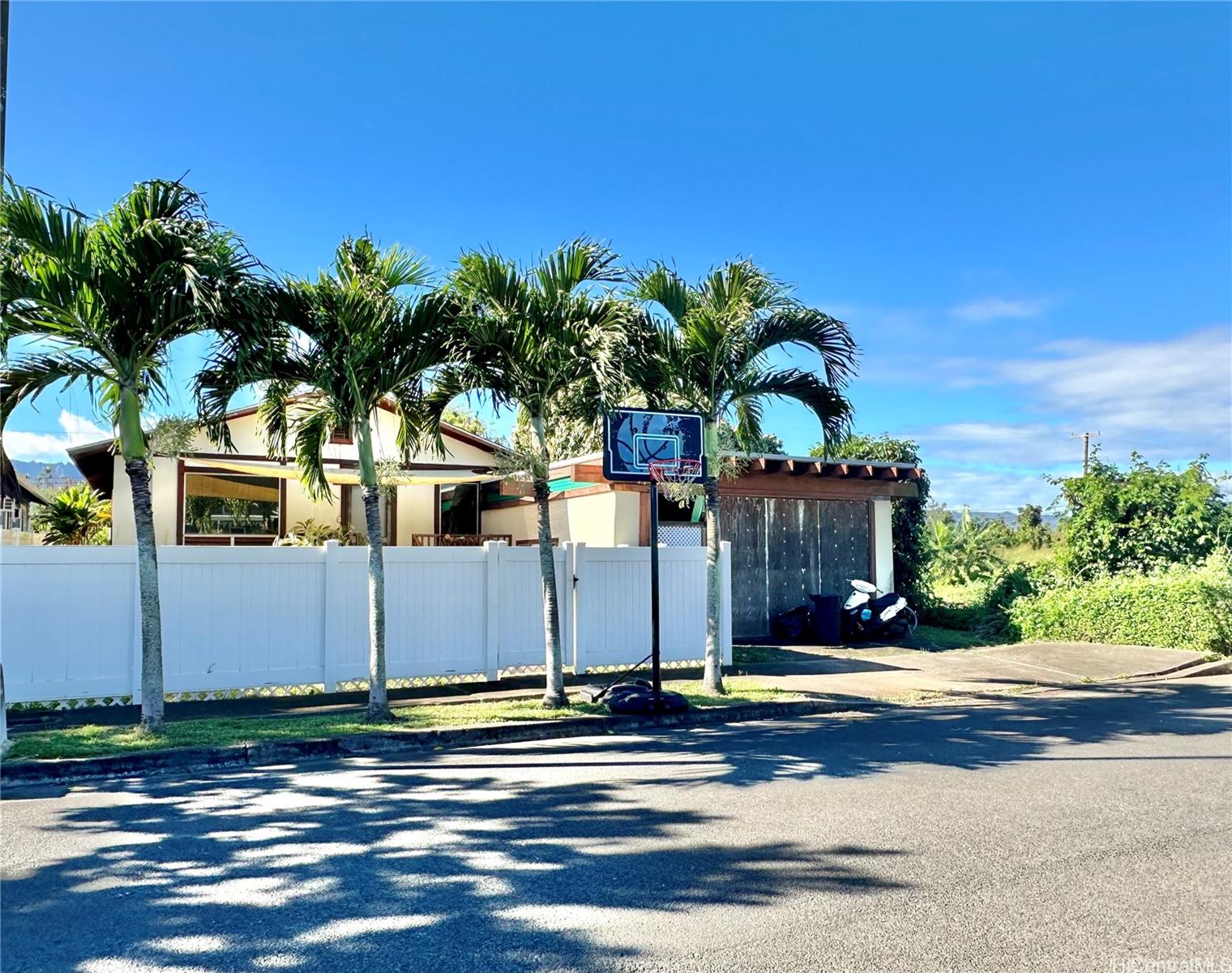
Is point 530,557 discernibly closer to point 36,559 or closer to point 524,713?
point 524,713

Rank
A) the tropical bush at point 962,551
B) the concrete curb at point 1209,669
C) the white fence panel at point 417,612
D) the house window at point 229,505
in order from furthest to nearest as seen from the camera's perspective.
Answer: the tropical bush at point 962,551, the house window at point 229,505, the concrete curb at point 1209,669, the white fence panel at point 417,612

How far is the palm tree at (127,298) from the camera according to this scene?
26.6 ft

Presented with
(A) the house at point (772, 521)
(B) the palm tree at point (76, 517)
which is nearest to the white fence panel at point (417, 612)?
(A) the house at point (772, 521)

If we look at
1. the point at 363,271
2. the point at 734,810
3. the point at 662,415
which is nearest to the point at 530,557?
the point at 662,415

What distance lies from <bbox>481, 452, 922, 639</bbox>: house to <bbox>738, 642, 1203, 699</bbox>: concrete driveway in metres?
1.66

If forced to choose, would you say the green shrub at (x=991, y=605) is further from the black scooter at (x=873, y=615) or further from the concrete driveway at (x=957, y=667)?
the black scooter at (x=873, y=615)

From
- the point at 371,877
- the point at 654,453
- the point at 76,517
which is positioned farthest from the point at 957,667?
the point at 76,517

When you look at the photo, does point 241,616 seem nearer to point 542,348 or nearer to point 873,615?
point 542,348

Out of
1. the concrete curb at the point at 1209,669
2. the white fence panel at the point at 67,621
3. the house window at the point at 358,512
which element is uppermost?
the house window at the point at 358,512

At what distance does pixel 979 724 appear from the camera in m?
10.1

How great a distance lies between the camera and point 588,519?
17.3 metres

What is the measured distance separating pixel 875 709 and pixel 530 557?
472 centimetres

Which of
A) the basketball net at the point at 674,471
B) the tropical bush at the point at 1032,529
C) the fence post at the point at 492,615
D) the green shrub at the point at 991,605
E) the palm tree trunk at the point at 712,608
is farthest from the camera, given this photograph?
the tropical bush at the point at 1032,529

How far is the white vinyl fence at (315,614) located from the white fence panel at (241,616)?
0.01m
